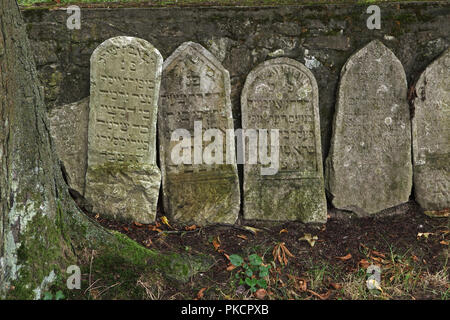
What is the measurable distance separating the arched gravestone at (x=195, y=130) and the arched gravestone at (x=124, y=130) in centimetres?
13

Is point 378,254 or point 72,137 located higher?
point 72,137

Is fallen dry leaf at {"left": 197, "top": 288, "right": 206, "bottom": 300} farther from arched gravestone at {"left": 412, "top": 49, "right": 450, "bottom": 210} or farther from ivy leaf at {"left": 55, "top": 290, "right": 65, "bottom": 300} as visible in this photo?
arched gravestone at {"left": 412, "top": 49, "right": 450, "bottom": 210}

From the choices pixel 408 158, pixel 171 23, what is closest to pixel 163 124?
pixel 171 23

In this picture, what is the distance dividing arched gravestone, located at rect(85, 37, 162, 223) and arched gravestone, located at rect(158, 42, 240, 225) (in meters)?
0.13

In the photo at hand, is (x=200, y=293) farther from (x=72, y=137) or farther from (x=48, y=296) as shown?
(x=72, y=137)

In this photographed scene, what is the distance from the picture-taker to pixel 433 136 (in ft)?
14.6

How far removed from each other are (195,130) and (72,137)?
3.35 ft

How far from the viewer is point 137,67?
4.04 metres

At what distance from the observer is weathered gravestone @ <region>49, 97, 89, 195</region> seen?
4.19 meters

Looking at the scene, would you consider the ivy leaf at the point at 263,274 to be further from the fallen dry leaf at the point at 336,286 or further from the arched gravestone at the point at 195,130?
the arched gravestone at the point at 195,130

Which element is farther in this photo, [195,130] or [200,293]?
[195,130]

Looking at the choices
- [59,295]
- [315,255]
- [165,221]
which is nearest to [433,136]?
[315,255]

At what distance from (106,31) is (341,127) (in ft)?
6.96

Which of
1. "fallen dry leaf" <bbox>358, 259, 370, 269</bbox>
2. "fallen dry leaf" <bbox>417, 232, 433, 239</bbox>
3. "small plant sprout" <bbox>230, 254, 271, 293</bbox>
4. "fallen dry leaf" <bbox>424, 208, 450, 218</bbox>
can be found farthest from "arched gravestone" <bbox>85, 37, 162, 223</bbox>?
"fallen dry leaf" <bbox>424, 208, 450, 218</bbox>
